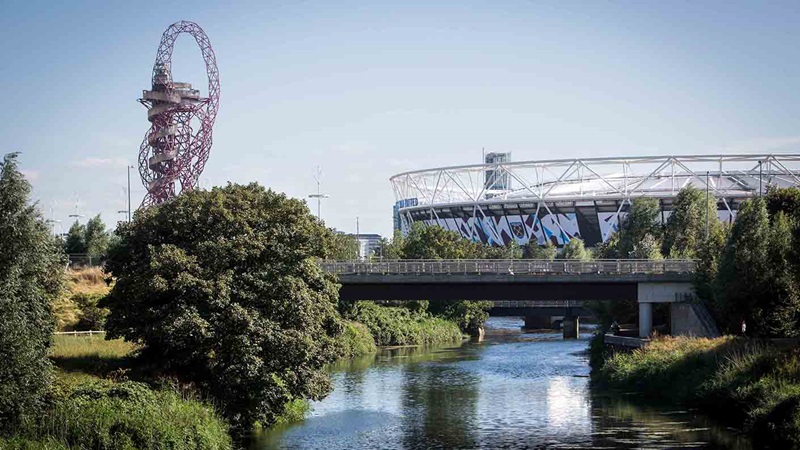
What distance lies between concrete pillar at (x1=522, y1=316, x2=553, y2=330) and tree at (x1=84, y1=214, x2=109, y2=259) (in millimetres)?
66412

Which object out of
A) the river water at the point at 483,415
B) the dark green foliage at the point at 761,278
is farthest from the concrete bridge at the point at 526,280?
the dark green foliage at the point at 761,278

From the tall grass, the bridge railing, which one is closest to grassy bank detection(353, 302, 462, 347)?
the bridge railing

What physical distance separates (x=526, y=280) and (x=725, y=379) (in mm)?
23773

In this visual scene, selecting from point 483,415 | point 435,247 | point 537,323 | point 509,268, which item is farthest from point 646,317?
point 537,323

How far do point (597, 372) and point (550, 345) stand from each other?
125ft

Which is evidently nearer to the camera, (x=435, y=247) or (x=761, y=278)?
(x=761, y=278)

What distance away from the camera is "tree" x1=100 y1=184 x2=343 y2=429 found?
166 feet

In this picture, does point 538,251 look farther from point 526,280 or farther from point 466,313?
point 526,280

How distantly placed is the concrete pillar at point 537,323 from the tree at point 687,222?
35440 millimetres

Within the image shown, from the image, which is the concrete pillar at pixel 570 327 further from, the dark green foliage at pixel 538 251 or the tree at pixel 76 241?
the tree at pixel 76 241

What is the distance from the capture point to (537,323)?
155 meters

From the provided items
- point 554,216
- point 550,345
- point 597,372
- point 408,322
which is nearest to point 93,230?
point 408,322

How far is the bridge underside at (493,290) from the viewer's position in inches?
3177

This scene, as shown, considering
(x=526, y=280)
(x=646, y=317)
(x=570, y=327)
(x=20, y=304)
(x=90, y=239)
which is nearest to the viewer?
(x=20, y=304)
